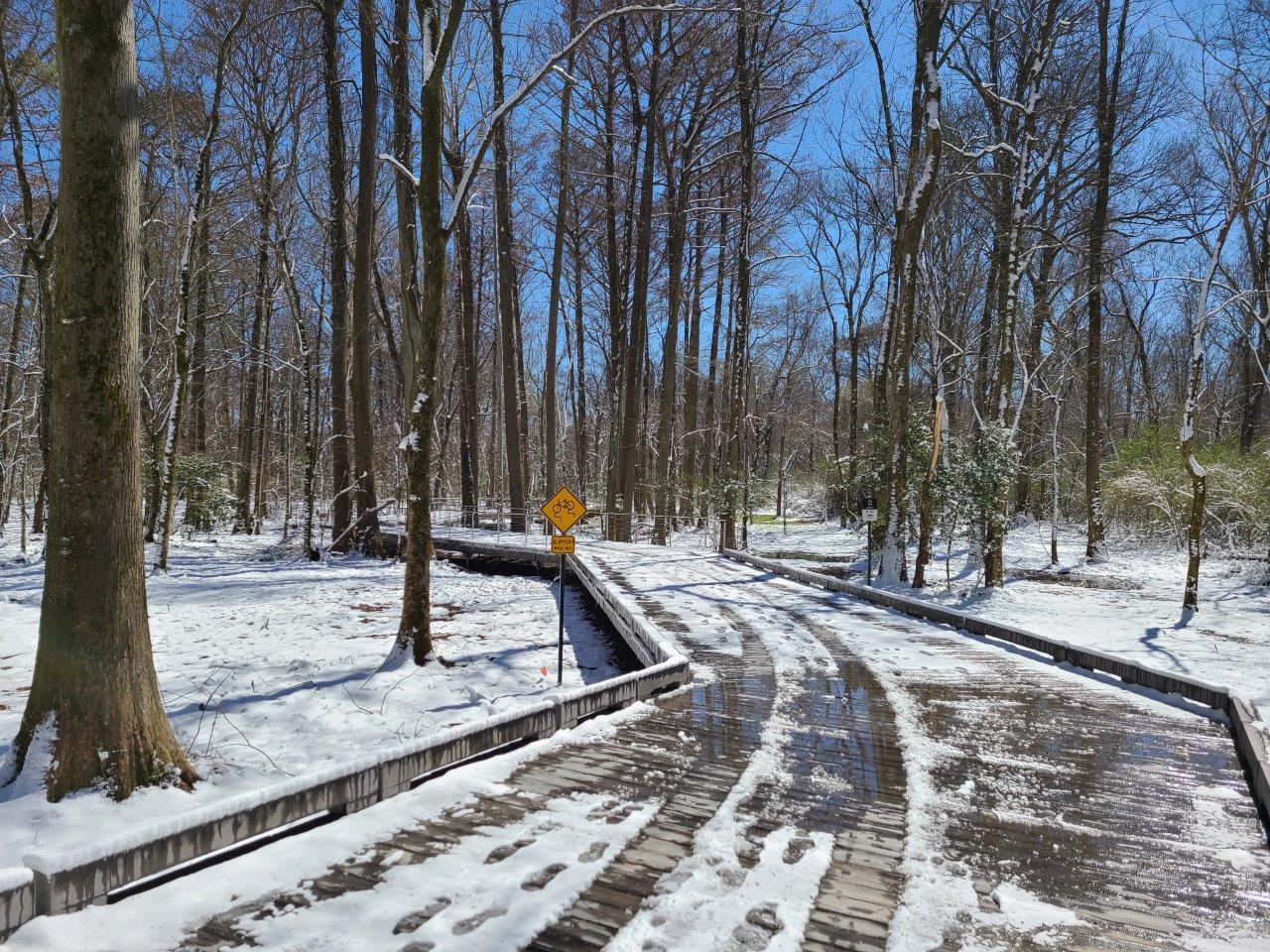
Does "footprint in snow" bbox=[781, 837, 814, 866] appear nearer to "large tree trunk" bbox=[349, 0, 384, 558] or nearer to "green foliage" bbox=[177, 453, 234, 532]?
"large tree trunk" bbox=[349, 0, 384, 558]

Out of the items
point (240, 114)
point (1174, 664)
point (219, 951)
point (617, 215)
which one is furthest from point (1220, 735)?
point (617, 215)

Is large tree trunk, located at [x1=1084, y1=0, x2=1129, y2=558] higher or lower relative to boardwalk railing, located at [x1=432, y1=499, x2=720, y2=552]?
higher

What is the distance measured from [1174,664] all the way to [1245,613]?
470 cm

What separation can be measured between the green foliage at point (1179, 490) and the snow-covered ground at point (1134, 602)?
31.3 inches

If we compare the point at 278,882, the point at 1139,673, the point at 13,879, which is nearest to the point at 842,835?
the point at 278,882

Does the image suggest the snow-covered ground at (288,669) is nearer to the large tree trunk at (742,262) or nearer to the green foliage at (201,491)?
the green foliage at (201,491)

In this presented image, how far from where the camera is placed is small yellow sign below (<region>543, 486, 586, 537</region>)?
24.8ft

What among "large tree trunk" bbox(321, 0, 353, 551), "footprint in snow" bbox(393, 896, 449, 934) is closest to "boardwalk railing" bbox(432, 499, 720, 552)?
"large tree trunk" bbox(321, 0, 353, 551)

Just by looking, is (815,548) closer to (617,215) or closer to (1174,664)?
(617,215)

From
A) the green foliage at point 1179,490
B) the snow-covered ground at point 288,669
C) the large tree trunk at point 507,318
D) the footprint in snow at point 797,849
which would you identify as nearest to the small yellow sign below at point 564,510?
the snow-covered ground at point 288,669

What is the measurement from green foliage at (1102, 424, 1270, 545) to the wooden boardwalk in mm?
13134

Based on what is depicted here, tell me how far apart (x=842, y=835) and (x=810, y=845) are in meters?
0.23

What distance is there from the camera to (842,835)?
3.67 meters

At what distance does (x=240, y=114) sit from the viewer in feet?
51.6
